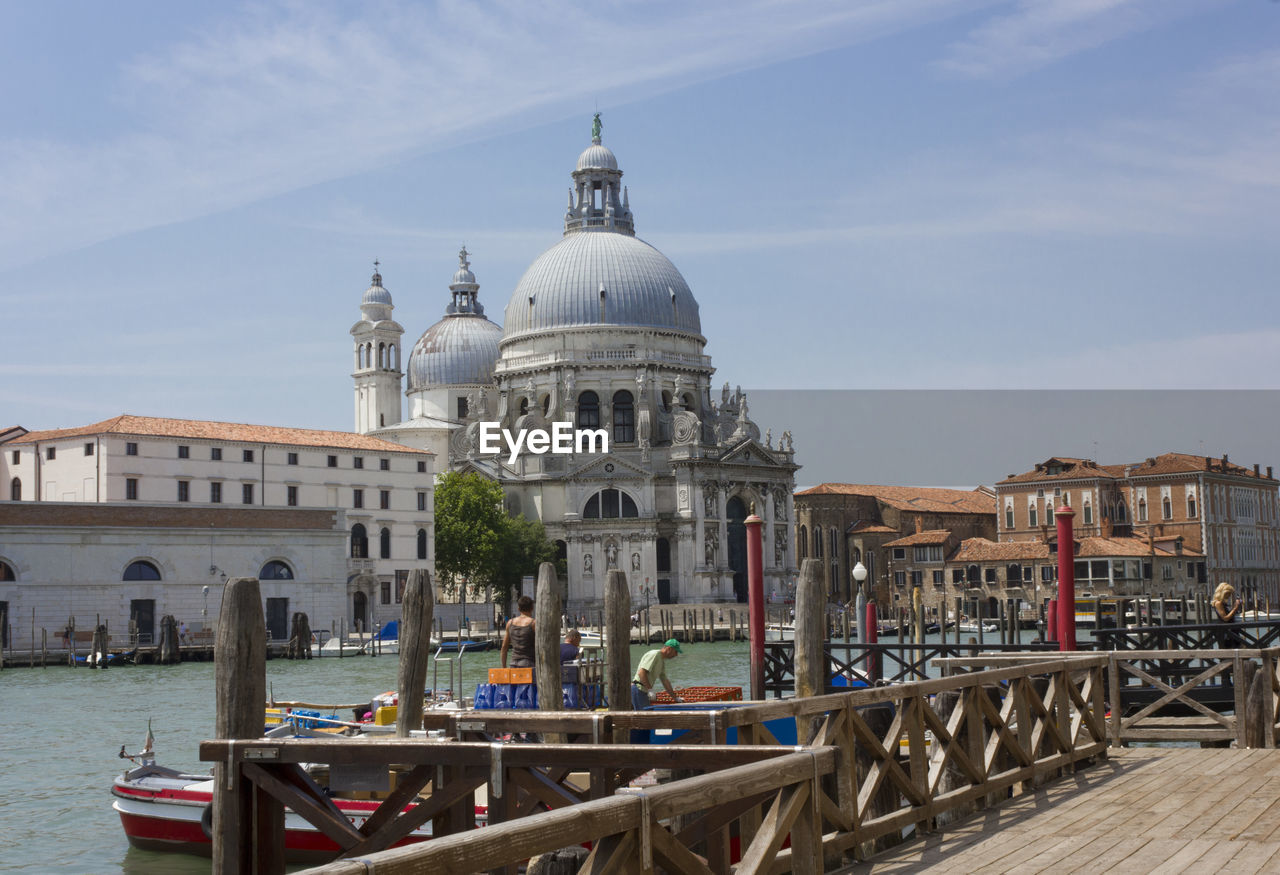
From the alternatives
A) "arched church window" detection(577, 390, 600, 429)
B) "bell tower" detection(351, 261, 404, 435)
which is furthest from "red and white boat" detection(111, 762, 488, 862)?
"bell tower" detection(351, 261, 404, 435)

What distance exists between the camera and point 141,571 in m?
43.7

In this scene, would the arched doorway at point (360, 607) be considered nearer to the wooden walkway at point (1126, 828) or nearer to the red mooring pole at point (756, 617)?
the red mooring pole at point (756, 617)

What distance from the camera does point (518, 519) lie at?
2445 inches

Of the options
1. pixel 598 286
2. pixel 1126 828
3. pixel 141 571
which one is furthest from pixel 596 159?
pixel 1126 828

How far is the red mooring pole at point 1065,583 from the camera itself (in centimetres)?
1490

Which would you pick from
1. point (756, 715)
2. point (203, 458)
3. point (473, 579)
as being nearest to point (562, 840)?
point (756, 715)

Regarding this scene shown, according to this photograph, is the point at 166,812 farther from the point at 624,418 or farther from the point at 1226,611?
the point at 624,418

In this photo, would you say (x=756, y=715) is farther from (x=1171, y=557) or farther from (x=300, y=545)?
(x=1171, y=557)

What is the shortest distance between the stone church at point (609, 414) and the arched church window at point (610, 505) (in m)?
0.04

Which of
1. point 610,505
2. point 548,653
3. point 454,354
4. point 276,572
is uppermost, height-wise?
point 454,354

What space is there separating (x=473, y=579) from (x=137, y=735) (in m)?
38.3

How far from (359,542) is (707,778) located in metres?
50.3

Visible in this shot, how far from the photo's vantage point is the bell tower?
73.6 metres

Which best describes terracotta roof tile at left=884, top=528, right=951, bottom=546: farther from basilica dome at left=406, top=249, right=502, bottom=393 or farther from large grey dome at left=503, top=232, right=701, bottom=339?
basilica dome at left=406, top=249, right=502, bottom=393
